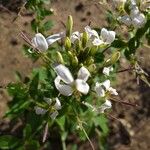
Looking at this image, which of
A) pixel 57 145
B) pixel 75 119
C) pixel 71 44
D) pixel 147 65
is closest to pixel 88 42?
pixel 71 44

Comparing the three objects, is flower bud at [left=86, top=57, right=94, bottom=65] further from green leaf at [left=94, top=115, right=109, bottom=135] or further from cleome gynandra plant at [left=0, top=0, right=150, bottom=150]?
green leaf at [left=94, top=115, right=109, bottom=135]

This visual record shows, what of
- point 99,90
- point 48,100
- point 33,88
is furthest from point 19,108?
point 99,90

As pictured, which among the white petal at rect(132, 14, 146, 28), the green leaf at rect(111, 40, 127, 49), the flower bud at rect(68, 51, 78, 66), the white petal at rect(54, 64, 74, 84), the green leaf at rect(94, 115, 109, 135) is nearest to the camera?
the white petal at rect(54, 64, 74, 84)

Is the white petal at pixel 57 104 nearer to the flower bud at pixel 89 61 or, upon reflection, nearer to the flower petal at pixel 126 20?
the flower bud at pixel 89 61

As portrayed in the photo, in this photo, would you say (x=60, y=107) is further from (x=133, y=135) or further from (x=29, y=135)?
(x=133, y=135)

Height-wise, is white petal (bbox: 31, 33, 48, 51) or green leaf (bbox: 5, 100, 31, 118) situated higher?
white petal (bbox: 31, 33, 48, 51)

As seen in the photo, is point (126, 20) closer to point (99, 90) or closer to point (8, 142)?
point (99, 90)

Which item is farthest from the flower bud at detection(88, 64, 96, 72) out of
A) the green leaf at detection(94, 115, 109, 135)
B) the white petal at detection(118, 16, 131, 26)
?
the green leaf at detection(94, 115, 109, 135)

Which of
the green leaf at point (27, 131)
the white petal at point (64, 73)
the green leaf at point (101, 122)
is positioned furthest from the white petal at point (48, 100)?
the green leaf at point (101, 122)
